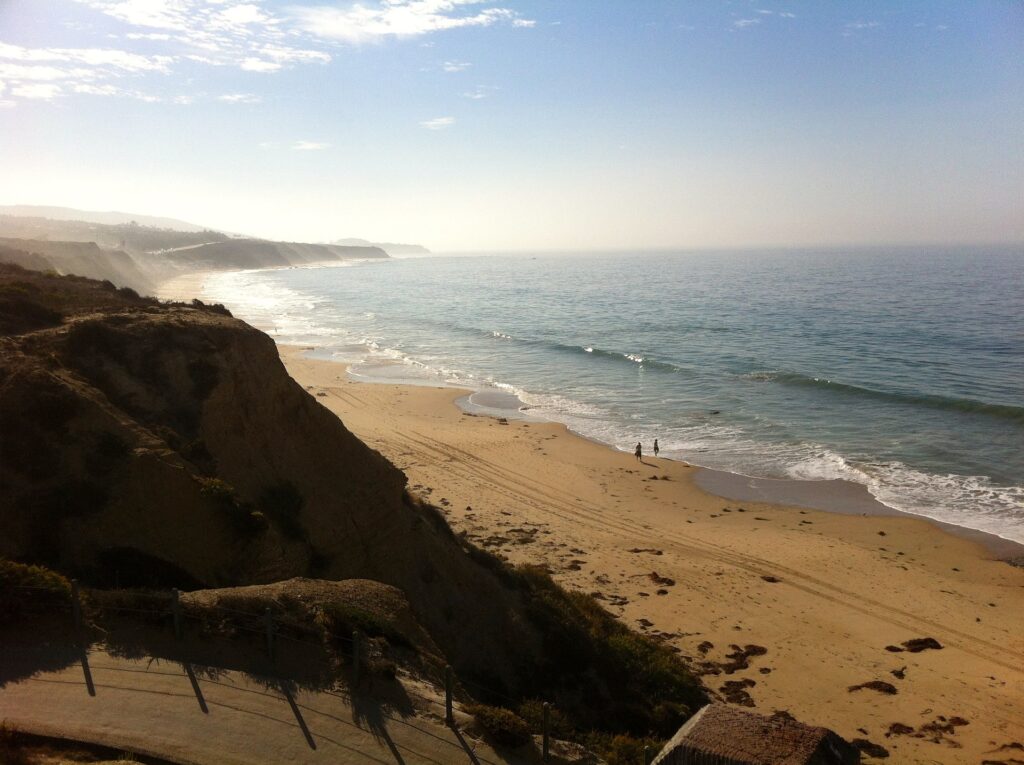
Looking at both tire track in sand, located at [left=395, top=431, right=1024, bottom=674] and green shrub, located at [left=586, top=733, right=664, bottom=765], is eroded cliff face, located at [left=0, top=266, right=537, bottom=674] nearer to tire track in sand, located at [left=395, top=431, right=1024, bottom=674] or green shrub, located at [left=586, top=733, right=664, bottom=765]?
green shrub, located at [left=586, top=733, right=664, bottom=765]

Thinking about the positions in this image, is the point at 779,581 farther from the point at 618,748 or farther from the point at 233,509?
the point at 233,509

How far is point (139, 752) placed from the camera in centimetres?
667

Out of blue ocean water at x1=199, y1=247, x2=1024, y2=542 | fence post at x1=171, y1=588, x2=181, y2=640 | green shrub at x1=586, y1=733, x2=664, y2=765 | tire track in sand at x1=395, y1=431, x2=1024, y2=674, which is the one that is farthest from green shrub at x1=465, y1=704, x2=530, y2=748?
blue ocean water at x1=199, y1=247, x2=1024, y2=542

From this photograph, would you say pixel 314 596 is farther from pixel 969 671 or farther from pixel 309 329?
pixel 309 329

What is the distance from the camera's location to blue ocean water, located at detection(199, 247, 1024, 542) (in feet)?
94.1

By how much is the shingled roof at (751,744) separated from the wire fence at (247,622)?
2.85 meters

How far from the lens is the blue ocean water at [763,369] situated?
28.7 metres

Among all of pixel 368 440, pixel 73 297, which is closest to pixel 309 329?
pixel 368 440

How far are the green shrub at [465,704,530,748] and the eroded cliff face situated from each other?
150 inches

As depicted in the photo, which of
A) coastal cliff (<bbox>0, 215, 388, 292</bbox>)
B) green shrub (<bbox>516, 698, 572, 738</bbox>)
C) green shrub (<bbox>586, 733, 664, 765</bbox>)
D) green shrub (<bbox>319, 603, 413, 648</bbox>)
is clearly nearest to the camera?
green shrub (<bbox>319, 603, 413, 648</bbox>)

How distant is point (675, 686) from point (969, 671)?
7.02 metres

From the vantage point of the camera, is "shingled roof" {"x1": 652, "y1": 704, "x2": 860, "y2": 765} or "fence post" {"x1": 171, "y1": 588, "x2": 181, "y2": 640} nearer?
"shingled roof" {"x1": 652, "y1": 704, "x2": 860, "y2": 765}

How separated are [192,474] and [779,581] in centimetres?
1501

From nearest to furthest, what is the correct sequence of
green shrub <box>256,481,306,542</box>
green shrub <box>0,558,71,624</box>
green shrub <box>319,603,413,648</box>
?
1. green shrub <box>0,558,71,624</box>
2. green shrub <box>319,603,413,648</box>
3. green shrub <box>256,481,306,542</box>
